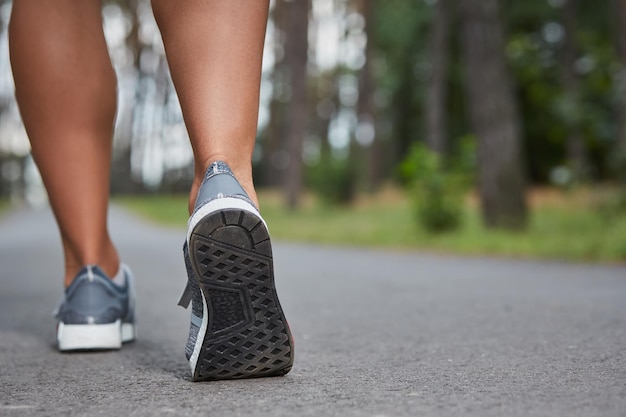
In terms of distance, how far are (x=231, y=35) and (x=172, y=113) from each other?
35134mm

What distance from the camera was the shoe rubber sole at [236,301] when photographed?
1390mm

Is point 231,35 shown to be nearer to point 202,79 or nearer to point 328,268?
point 202,79

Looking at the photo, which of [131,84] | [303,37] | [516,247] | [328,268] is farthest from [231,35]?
[131,84]

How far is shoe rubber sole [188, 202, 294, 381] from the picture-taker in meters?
1.39

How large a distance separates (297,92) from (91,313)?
16319mm

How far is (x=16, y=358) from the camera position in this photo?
73.5 inches

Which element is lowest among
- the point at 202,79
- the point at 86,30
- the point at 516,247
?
the point at 516,247

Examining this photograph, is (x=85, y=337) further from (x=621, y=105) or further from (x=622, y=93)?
(x=621, y=105)

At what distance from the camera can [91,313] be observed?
1.90 meters

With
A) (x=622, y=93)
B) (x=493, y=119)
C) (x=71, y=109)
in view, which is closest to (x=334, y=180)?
(x=493, y=119)

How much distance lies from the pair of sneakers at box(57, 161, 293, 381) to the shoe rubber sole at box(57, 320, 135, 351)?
1.60 feet

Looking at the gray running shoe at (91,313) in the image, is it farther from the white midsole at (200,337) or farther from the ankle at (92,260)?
the white midsole at (200,337)

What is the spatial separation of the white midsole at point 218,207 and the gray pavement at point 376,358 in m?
0.30

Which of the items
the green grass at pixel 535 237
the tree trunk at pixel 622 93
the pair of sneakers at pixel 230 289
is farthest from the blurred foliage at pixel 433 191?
the pair of sneakers at pixel 230 289
